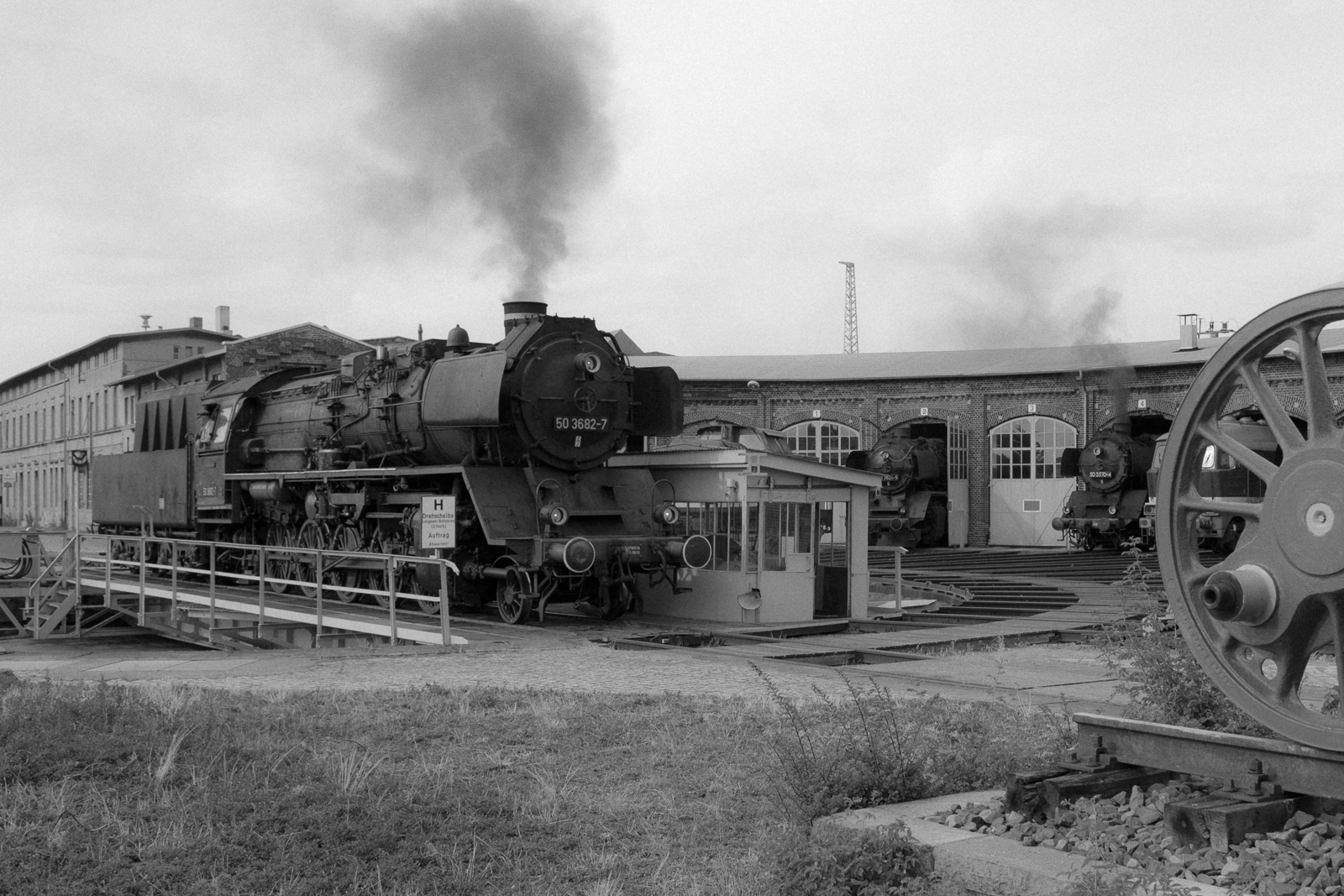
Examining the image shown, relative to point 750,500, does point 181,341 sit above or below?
above

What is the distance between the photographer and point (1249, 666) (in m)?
5.40

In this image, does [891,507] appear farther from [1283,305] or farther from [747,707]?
[1283,305]

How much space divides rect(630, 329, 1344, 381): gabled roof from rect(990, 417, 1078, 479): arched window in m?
1.70

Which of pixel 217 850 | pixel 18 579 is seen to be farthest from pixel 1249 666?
pixel 18 579

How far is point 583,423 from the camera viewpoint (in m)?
17.2

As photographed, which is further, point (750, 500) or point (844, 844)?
point (750, 500)

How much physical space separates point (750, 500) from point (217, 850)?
12.4m

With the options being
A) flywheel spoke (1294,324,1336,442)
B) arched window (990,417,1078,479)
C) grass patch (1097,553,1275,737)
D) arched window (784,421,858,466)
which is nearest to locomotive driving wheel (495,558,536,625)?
grass patch (1097,553,1275,737)

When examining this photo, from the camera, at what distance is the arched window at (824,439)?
42719 mm

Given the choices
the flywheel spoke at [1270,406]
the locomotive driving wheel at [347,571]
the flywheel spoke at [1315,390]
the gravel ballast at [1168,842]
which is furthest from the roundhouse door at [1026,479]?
the flywheel spoke at [1315,390]

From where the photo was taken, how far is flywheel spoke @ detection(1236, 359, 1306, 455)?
5.18 meters

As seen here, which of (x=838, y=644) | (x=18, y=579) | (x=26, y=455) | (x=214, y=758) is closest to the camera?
(x=214, y=758)

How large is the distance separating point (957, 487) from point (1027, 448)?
8.36ft

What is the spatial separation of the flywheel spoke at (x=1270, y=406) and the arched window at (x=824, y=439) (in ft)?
122
